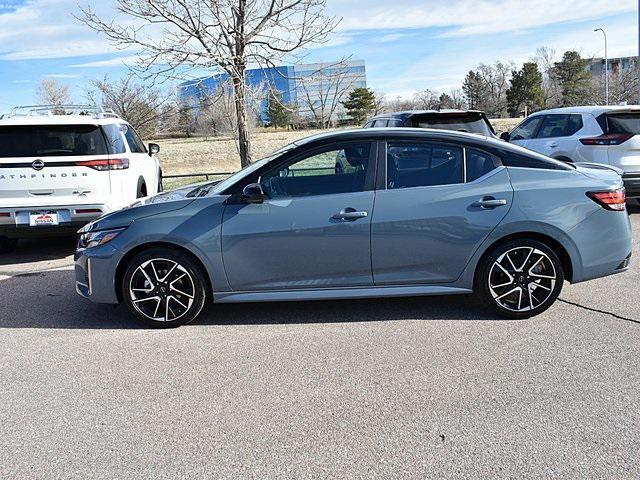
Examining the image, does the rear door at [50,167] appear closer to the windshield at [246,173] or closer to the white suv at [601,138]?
the windshield at [246,173]

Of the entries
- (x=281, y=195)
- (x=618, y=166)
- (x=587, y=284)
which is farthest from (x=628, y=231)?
(x=618, y=166)

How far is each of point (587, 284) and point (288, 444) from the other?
3.92m

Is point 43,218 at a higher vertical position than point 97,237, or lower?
higher

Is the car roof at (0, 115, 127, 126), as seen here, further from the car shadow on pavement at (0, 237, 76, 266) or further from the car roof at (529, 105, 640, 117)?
the car roof at (529, 105, 640, 117)

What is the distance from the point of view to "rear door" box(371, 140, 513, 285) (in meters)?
4.69

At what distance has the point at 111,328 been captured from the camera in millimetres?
4926

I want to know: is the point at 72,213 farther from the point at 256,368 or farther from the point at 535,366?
the point at 535,366

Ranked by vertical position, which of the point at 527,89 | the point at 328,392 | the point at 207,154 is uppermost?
the point at 527,89

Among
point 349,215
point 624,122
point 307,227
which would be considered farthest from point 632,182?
point 307,227

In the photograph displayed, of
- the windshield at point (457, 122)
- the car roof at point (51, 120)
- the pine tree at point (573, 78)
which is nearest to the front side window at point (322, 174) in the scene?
the car roof at point (51, 120)

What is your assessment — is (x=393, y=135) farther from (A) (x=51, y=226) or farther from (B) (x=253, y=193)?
(A) (x=51, y=226)

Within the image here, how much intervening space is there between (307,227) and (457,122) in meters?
5.02

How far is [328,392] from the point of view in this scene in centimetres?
362

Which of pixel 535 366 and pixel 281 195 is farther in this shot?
pixel 281 195
